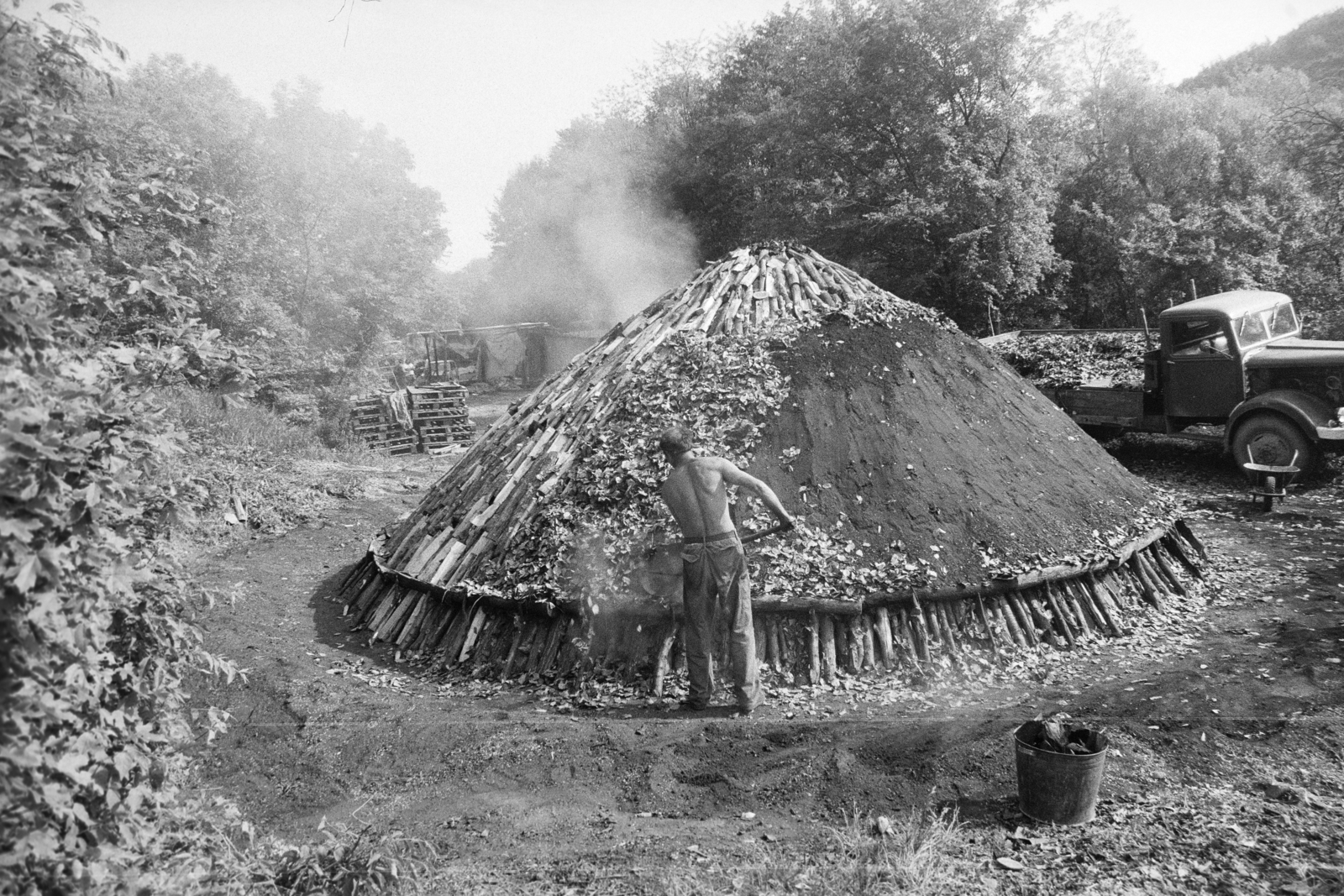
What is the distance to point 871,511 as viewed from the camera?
748 cm

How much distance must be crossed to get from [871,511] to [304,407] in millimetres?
16427

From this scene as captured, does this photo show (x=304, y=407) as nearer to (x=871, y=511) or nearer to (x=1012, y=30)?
(x=871, y=511)

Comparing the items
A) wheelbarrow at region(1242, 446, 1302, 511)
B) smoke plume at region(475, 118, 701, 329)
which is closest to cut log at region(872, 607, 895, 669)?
wheelbarrow at region(1242, 446, 1302, 511)

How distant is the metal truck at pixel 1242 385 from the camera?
12.0m

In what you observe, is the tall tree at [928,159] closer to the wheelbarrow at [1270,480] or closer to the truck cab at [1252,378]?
the truck cab at [1252,378]

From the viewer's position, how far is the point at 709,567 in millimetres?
6309

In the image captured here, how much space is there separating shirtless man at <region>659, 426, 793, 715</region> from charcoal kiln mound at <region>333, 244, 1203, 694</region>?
0.42 meters

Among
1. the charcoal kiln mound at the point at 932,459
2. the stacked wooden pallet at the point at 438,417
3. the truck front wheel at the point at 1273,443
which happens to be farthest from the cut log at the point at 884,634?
the stacked wooden pallet at the point at 438,417

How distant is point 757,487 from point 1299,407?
→ 1006 centimetres

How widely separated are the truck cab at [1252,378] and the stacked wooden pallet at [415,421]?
1542 centimetres

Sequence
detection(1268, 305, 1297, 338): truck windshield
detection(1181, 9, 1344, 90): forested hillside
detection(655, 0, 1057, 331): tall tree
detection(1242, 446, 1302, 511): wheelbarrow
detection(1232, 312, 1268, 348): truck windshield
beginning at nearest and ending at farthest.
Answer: detection(1242, 446, 1302, 511): wheelbarrow < detection(1232, 312, 1268, 348): truck windshield < detection(1268, 305, 1297, 338): truck windshield < detection(655, 0, 1057, 331): tall tree < detection(1181, 9, 1344, 90): forested hillside

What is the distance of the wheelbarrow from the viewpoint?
11.2 m

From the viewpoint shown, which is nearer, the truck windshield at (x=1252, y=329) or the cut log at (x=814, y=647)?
the cut log at (x=814, y=647)

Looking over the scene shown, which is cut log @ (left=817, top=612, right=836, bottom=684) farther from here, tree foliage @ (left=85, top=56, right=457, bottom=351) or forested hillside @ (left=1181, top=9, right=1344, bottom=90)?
forested hillside @ (left=1181, top=9, right=1344, bottom=90)
